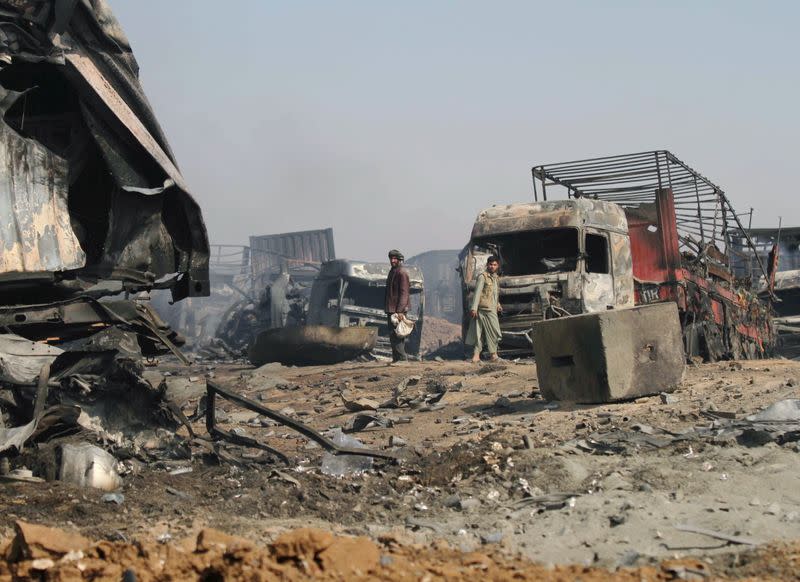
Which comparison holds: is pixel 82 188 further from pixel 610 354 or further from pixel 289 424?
pixel 610 354

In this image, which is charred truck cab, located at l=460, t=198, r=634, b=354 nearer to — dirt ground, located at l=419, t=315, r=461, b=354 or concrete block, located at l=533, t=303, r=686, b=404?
concrete block, located at l=533, t=303, r=686, b=404

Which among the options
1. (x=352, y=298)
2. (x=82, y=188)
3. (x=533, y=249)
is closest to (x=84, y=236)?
(x=82, y=188)

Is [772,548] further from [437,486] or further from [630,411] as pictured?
[630,411]

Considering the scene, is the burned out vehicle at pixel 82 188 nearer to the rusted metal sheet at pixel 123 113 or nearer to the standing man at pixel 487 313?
the rusted metal sheet at pixel 123 113

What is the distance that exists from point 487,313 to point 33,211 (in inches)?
313

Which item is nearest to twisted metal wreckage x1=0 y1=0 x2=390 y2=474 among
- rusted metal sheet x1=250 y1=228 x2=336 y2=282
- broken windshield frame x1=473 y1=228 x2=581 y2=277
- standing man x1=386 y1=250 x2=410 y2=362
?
standing man x1=386 y1=250 x2=410 y2=362

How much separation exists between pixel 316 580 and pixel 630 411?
185 inches

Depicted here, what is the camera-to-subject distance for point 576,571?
3.54 metres

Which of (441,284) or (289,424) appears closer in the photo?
(289,424)

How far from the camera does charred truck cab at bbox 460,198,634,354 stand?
13250 millimetres

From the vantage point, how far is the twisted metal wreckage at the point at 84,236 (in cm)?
580

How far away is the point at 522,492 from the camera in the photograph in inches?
204

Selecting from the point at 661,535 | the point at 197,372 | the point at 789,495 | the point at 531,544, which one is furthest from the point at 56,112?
the point at 197,372

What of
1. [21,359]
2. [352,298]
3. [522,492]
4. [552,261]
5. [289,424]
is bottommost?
[522,492]
